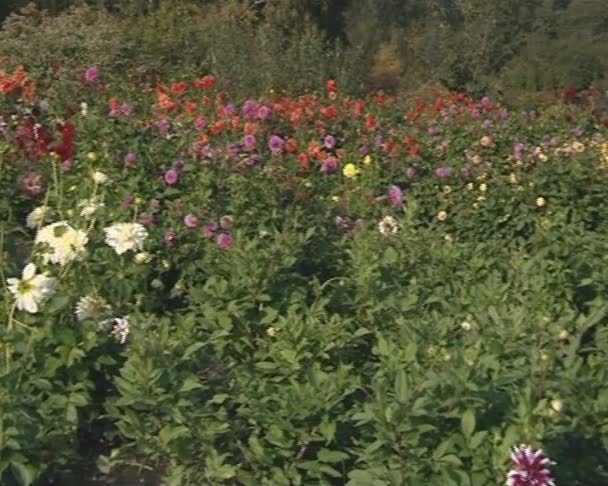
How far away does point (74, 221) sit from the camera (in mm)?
3857

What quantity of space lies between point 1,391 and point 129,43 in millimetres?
10991

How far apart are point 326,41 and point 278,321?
14.8 meters

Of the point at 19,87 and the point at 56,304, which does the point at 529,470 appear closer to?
the point at 56,304

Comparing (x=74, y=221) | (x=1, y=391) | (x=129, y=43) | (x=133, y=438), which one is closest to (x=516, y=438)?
(x=133, y=438)

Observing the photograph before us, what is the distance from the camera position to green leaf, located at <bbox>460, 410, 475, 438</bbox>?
268cm

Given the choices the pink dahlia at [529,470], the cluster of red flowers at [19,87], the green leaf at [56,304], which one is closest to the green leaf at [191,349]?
the green leaf at [56,304]

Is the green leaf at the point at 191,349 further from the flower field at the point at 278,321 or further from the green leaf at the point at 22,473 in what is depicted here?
the green leaf at the point at 22,473

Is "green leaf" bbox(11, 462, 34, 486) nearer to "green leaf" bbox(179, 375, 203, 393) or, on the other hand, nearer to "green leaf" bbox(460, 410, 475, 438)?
"green leaf" bbox(179, 375, 203, 393)

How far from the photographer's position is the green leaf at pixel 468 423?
8.79 ft

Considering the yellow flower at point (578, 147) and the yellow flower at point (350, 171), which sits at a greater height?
the yellow flower at point (350, 171)

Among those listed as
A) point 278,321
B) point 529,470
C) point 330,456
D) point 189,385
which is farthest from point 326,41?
point 529,470

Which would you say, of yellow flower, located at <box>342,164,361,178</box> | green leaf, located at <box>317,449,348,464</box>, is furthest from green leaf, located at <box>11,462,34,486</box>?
yellow flower, located at <box>342,164,361,178</box>

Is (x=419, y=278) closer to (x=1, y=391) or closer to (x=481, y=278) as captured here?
(x=481, y=278)

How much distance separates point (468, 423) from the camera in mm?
2684
